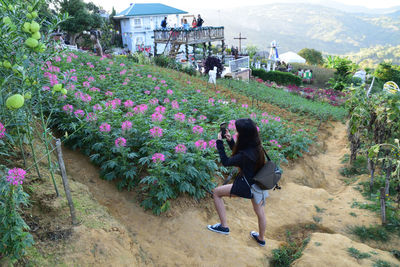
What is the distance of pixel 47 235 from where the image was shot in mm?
2775

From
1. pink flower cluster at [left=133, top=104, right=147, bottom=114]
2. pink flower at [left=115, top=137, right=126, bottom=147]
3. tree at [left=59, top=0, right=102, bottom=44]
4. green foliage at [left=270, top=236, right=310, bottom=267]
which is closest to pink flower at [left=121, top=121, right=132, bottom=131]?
pink flower at [left=115, top=137, right=126, bottom=147]

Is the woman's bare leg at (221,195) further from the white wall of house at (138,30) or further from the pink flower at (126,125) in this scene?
the white wall of house at (138,30)

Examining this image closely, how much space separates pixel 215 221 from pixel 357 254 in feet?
6.32

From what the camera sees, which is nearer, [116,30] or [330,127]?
[330,127]

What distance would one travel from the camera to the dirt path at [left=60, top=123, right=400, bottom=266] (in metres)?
3.46

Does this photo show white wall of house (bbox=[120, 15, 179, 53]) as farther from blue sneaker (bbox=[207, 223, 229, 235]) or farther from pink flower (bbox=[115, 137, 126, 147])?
blue sneaker (bbox=[207, 223, 229, 235])

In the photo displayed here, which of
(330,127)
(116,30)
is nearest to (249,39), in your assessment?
(116,30)

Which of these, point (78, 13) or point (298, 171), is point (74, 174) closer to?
point (298, 171)

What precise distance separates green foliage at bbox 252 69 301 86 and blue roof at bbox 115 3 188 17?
1482 centimetres

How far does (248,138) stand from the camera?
3.14 metres

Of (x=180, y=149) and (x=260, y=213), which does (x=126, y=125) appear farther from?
(x=260, y=213)

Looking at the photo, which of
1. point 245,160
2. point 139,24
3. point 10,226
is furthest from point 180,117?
point 139,24

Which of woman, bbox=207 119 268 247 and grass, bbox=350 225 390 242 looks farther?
grass, bbox=350 225 390 242

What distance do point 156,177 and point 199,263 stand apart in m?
1.19
